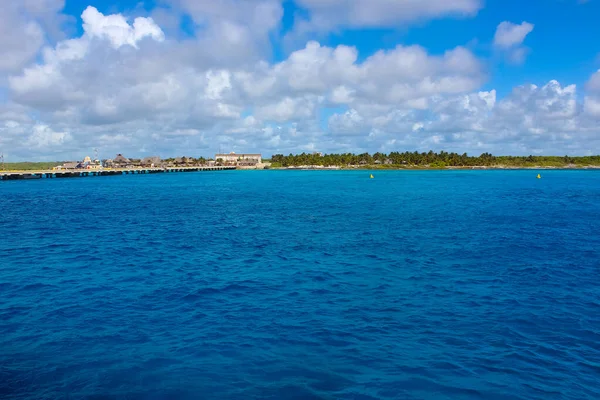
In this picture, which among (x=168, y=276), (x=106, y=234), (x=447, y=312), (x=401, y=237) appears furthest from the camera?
(x=106, y=234)

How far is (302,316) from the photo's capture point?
17.8 m

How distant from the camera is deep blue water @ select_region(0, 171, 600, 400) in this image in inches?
499

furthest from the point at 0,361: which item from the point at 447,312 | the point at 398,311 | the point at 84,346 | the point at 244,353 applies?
the point at 447,312

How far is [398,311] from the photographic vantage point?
18.3 metres

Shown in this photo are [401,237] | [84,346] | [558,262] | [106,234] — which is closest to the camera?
[84,346]

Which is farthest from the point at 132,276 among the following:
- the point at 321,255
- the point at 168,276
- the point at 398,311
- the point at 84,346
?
the point at 398,311

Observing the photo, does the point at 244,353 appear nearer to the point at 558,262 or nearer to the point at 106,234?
the point at 558,262

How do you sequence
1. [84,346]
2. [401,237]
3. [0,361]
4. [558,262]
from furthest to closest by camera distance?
[401,237]
[558,262]
[84,346]
[0,361]

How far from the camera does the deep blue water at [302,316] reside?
12680 millimetres

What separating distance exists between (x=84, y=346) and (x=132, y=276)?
31.2 feet

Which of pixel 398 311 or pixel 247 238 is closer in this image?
pixel 398 311

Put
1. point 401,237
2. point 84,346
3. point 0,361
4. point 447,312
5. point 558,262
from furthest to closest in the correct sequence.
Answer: point 401,237 → point 558,262 → point 447,312 → point 84,346 → point 0,361

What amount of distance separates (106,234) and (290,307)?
89.2 ft

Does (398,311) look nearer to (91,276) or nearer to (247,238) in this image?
(91,276)
